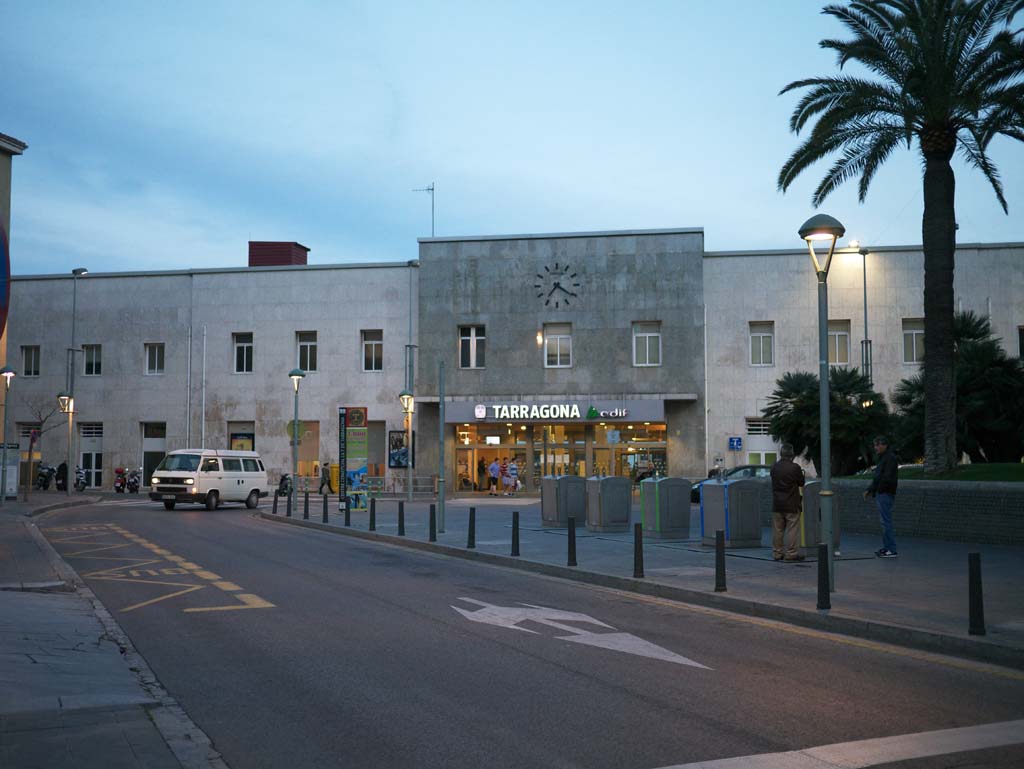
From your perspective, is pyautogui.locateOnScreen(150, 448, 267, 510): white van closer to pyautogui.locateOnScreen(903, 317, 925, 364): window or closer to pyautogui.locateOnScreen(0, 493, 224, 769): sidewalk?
pyautogui.locateOnScreen(0, 493, 224, 769): sidewalk

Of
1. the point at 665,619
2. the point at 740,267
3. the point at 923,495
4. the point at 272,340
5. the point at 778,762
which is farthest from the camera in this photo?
the point at 272,340

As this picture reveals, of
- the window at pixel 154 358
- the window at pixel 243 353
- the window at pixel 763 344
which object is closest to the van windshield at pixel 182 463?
the window at pixel 243 353

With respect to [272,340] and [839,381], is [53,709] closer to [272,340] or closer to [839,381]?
[839,381]

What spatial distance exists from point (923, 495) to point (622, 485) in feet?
21.1

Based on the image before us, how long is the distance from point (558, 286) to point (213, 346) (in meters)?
18.5

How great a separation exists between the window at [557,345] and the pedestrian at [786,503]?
32117 millimetres

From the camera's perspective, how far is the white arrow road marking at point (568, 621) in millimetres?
9242

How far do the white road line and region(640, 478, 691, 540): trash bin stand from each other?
46.0ft

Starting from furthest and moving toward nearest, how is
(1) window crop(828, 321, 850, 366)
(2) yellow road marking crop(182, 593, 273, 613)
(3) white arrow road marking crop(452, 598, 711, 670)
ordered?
(1) window crop(828, 321, 850, 366), (2) yellow road marking crop(182, 593, 273, 613), (3) white arrow road marking crop(452, 598, 711, 670)

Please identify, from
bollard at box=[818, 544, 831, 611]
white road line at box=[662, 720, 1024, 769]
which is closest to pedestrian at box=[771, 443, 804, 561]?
bollard at box=[818, 544, 831, 611]

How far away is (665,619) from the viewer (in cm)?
1140

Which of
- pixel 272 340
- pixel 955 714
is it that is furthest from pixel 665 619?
pixel 272 340

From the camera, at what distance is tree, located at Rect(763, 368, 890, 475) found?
3584cm

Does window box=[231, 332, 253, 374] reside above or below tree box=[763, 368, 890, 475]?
above
